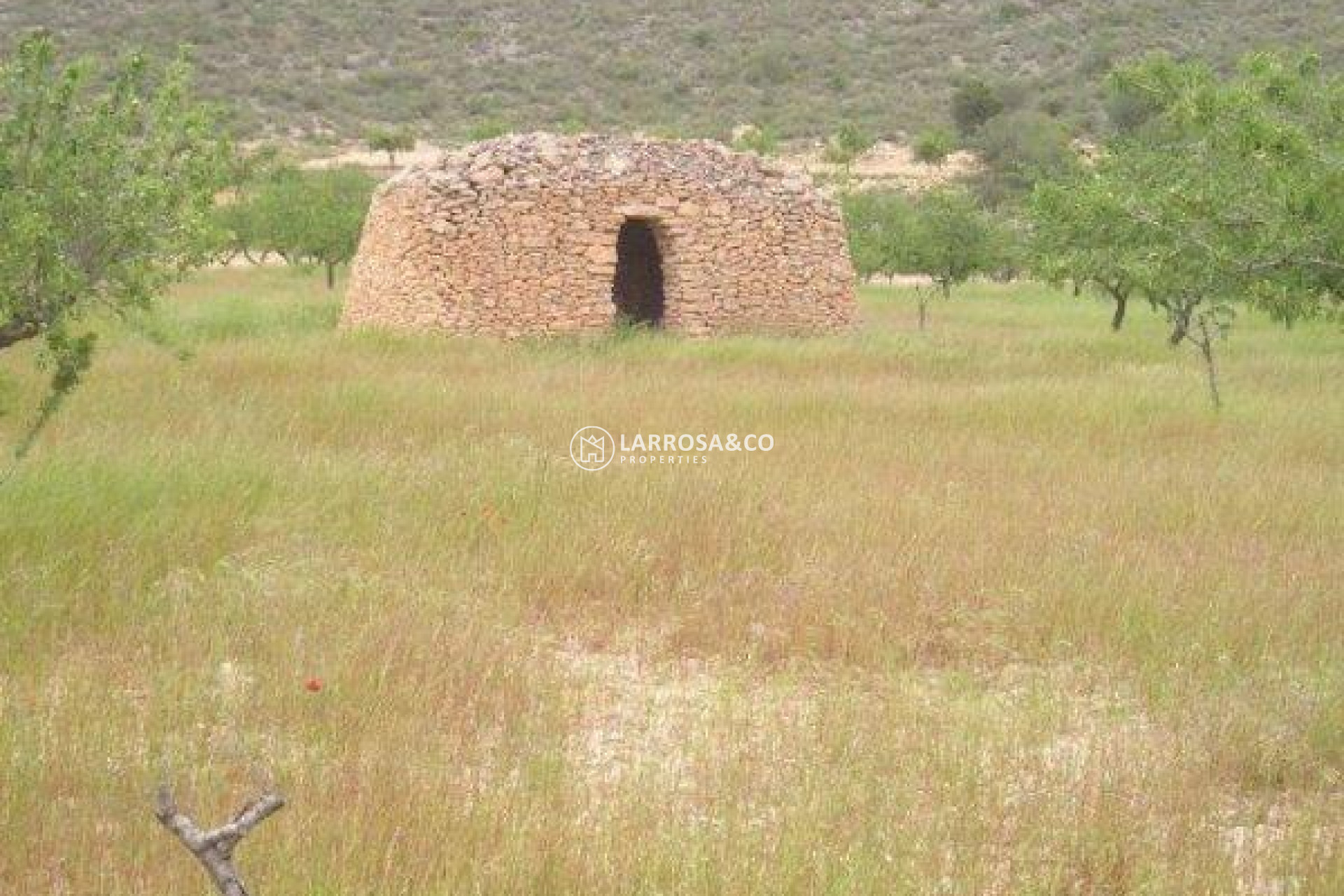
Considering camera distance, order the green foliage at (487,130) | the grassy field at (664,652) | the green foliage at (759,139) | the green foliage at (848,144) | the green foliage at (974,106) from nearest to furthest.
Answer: the grassy field at (664,652) → the green foliage at (487,130) → the green foliage at (759,139) → the green foliage at (848,144) → the green foliage at (974,106)

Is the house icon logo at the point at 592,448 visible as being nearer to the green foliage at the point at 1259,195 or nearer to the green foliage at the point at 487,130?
the green foliage at the point at 1259,195

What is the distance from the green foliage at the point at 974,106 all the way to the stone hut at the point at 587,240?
77.6 feet

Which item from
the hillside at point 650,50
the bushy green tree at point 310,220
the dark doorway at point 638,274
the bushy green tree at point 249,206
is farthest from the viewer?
the hillside at point 650,50

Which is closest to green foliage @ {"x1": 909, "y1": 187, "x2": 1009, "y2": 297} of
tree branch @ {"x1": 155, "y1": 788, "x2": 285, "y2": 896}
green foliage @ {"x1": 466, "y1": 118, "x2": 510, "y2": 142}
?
green foliage @ {"x1": 466, "y1": 118, "x2": 510, "y2": 142}

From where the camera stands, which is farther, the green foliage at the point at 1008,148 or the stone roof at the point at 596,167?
the green foliage at the point at 1008,148

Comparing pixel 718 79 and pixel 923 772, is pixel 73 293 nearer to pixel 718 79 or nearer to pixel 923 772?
pixel 923 772

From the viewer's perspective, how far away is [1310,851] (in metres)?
3.70

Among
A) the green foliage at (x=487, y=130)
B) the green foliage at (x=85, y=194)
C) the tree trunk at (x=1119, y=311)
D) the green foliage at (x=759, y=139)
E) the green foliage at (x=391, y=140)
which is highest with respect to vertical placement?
the green foliage at (x=85, y=194)

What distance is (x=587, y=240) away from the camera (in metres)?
16.6

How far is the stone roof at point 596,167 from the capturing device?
16.7 metres

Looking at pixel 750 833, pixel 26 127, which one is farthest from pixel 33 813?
pixel 26 127

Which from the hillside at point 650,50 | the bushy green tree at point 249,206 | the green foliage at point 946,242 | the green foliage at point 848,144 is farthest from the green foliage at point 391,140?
the green foliage at point 946,242

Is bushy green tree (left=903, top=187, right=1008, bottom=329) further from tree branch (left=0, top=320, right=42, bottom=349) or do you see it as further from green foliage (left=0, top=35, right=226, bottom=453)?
tree branch (left=0, top=320, right=42, bottom=349)

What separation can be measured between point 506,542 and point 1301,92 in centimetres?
481
